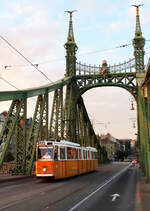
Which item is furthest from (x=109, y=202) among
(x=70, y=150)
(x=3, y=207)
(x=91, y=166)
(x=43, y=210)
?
(x=91, y=166)

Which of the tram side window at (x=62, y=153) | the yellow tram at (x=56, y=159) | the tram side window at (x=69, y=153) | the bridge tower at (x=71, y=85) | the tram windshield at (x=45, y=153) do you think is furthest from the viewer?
the bridge tower at (x=71, y=85)

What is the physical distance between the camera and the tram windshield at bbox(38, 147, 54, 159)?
20875mm

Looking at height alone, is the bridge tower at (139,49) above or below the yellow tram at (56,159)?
above

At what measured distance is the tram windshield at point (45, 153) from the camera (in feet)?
68.5

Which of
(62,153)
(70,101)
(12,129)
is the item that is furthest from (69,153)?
(70,101)

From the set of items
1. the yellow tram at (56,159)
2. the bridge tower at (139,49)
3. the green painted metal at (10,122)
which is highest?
the bridge tower at (139,49)

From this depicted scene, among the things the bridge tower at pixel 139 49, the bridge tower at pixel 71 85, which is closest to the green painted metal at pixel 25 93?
the bridge tower at pixel 71 85

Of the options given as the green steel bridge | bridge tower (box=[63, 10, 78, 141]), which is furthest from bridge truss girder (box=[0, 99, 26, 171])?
bridge tower (box=[63, 10, 78, 141])

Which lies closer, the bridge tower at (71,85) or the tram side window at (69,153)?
the tram side window at (69,153)

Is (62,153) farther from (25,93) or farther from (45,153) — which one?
(25,93)

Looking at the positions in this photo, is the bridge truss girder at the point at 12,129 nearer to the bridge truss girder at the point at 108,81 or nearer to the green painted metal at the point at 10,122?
the green painted metal at the point at 10,122

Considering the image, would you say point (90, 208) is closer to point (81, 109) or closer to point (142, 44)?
point (142, 44)

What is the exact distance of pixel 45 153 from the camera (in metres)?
21.0

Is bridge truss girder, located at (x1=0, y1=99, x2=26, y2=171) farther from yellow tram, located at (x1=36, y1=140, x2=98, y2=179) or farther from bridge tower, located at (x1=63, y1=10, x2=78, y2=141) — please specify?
bridge tower, located at (x1=63, y1=10, x2=78, y2=141)
